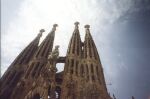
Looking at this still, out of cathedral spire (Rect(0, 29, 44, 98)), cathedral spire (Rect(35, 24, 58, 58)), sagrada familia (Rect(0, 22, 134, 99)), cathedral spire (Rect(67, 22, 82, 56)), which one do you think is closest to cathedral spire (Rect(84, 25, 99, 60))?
sagrada familia (Rect(0, 22, 134, 99))

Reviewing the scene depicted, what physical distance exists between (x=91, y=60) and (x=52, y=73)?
24.9ft

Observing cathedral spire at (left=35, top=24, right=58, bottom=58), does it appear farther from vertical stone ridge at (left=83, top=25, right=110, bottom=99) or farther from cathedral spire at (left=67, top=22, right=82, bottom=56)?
vertical stone ridge at (left=83, top=25, right=110, bottom=99)

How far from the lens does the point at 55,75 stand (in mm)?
30719

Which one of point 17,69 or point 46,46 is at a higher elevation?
point 46,46

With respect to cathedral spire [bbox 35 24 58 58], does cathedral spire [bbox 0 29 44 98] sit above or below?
below

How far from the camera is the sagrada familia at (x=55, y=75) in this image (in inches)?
1079

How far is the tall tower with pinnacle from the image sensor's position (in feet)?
89.9

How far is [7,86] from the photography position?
99.0 feet

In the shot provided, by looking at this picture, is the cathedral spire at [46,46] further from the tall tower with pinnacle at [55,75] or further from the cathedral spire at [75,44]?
the cathedral spire at [75,44]

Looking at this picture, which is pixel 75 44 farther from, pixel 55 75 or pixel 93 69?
pixel 55 75

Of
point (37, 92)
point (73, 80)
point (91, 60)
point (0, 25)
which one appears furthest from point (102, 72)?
point (0, 25)

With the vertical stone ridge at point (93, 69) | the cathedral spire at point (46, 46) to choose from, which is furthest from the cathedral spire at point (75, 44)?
the cathedral spire at point (46, 46)

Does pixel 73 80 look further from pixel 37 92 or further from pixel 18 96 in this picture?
pixel 18 96

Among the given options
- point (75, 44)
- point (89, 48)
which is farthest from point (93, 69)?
point (75, 44)
